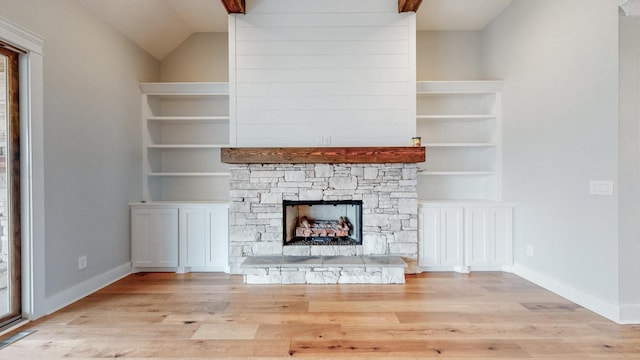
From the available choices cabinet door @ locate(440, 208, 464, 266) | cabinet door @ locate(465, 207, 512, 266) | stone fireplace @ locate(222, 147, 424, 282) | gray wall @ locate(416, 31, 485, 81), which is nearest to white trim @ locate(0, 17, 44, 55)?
stone fireplace @ locate(222, 147, 424, 282)

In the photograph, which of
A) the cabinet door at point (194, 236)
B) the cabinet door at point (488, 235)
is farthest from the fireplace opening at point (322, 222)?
the cabinet door at point (488, 235)

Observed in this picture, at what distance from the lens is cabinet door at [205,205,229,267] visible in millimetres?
3783

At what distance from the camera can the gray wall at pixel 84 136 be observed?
2705 mm

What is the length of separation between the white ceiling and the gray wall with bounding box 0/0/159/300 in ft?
0.60

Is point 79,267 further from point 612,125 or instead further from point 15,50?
point 612,125

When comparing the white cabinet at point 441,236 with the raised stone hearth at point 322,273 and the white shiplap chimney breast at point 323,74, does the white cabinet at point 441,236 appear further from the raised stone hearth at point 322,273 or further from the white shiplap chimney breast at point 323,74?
the white shiplap chimney breast at point 323,74

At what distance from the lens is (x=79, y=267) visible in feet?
9.93

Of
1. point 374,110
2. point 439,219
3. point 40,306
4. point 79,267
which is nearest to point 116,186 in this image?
point 79,267

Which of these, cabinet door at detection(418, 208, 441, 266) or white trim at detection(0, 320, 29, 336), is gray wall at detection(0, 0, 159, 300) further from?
cabinet door at detection(418, 208, 441, 266)

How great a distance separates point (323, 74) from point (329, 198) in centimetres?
143

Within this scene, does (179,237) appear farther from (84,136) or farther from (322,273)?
(322,273)

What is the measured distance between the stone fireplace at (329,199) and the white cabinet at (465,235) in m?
0.20

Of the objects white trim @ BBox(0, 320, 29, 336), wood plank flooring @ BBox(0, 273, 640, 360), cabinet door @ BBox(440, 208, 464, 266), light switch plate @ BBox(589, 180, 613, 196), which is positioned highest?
light switch plate @ BBox(589, 180, 613, 196)

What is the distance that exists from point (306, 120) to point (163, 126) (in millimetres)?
2091
